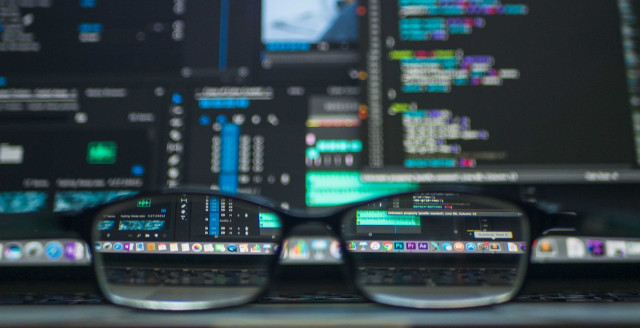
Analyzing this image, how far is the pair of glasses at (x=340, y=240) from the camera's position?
0.33 m

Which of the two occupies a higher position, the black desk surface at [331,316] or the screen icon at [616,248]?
the screen icon at [616,248]

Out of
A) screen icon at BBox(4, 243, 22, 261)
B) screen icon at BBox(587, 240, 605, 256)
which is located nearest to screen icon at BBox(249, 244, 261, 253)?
screen icon at BBox(4, 243, 22, 261)

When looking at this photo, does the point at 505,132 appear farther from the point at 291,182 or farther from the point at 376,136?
the point at 291,182

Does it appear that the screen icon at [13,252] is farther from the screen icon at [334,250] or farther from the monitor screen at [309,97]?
the screen icon at [334,250]

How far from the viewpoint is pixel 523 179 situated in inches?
18.4

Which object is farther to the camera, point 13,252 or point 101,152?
point 101,152

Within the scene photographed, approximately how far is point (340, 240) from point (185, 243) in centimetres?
15

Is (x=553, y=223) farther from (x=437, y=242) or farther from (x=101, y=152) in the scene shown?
(x=101, y=152)

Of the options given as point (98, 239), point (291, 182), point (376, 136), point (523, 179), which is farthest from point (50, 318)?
point (523, 179)

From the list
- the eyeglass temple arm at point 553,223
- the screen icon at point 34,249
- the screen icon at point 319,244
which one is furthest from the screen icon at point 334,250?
the screen icon at point 34,249

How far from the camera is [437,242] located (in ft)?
1.15

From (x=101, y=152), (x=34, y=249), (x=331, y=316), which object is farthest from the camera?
(x=101, y=152)

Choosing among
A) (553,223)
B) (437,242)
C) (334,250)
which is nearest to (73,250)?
(334,250)

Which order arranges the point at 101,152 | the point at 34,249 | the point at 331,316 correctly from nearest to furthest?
1. the point at 331,316
2. the point at 34,249
3. the point at 101,152
